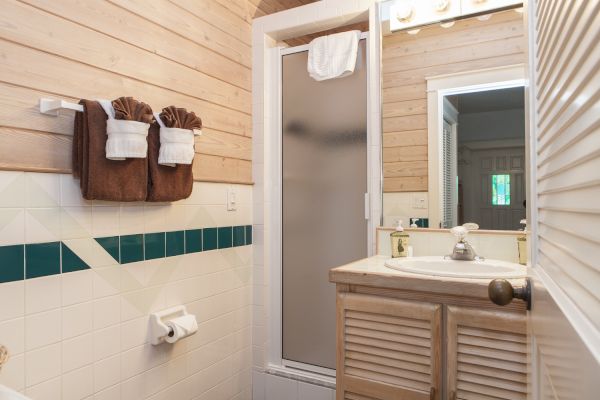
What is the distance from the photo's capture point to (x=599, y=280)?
0.37 metres

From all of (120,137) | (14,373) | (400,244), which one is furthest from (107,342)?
(400,244)

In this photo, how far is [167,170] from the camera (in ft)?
5.71

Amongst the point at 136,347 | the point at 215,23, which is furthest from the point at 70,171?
the point at 215,23

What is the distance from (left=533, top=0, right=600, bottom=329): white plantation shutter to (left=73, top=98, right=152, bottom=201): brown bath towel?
1315mm

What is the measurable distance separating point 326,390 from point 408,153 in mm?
1301

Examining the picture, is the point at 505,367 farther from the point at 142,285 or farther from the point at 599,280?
the point at 142,285

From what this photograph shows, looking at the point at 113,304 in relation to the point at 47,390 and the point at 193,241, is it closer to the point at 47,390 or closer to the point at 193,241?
the point at 47,390

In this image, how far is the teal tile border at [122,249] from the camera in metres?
1.33

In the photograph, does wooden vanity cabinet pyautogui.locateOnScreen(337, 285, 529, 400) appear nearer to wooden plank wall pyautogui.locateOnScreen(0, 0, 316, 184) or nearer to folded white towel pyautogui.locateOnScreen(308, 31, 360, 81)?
wooden plank wall pyautogui.locateOnScreen(0, 0, 316, 184)

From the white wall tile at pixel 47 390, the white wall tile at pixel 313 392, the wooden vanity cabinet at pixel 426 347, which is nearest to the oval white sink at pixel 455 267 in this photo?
the wooden vanity cabinet at pixel 426 347

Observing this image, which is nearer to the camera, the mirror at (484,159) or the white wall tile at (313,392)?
the mirror at (484,159)

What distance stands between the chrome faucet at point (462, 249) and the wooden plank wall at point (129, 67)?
1.17 m

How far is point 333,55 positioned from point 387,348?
1.54 metres

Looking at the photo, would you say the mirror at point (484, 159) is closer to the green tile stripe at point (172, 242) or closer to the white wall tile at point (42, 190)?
the green tile stripe at point (172, 242)
